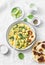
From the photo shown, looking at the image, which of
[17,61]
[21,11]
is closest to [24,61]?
[17,61]

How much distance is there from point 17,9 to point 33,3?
0.10 m

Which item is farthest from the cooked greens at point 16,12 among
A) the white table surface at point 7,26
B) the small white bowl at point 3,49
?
the small white bowl at point 3,49

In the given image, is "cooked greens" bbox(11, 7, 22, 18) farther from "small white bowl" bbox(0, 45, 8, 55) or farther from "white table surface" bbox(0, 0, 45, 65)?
"small white bowl" bbox(0, 45, 8, 55)

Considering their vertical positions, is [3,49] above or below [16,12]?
below

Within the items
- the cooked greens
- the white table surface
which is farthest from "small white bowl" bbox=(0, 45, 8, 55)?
the cooked greens

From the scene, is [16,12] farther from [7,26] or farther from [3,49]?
[3,49]

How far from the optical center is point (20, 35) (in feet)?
4.46

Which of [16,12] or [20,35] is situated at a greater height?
[16,12]

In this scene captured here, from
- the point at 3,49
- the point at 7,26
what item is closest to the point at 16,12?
the point at 7,26

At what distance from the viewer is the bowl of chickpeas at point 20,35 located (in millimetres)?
1331

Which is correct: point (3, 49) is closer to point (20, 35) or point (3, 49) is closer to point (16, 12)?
point (20, 35)

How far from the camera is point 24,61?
4.29 ft

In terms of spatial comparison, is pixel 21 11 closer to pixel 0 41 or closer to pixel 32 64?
pixel 0 41

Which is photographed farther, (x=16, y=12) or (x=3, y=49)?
(x=16, y=12)
